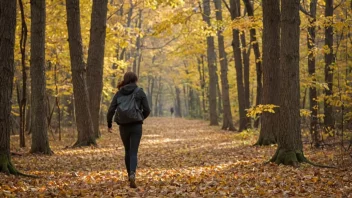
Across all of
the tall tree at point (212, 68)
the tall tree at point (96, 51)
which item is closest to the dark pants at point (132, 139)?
the tall tree at point (96, 51)

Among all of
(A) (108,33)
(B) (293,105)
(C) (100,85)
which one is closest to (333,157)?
(B) (293,105)

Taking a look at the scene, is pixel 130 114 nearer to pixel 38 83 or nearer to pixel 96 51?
pixel 38 83

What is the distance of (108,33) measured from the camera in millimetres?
17969

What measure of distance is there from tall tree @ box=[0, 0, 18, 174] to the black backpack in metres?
2.22

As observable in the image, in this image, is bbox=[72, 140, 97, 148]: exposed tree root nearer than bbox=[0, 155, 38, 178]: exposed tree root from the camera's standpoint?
No

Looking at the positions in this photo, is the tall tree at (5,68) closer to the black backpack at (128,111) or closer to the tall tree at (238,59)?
the black backpack at (128,111)

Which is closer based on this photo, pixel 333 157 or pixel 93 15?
pixel 333 157

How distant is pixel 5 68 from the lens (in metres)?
7.61

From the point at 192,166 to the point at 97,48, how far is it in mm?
8239

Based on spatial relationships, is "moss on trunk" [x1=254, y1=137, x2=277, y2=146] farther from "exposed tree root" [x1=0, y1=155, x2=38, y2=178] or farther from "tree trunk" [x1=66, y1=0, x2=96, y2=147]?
"exposed tree root" [x1=0, y1=155, x2=38, y2=178]

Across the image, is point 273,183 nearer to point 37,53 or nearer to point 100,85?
point 37,53

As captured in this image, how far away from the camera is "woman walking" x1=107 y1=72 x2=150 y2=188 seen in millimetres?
7312

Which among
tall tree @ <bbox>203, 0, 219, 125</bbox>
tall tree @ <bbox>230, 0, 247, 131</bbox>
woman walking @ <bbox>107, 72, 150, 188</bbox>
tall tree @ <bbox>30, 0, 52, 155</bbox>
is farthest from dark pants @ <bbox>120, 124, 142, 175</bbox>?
tall tree @ <bbox>203, 0, 219, 125</bbox>

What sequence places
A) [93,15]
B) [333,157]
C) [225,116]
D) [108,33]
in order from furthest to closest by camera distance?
[225,116] → [108,33] → [93,15] → [333,157]
